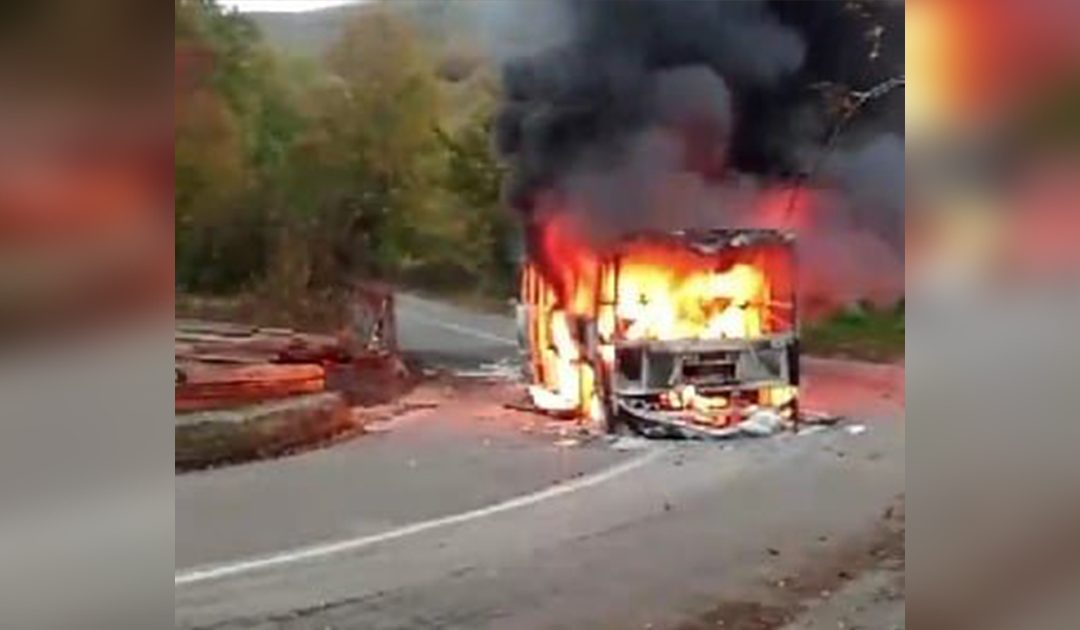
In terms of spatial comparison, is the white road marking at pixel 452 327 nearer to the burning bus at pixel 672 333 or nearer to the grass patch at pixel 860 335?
the burning bus at pixel 672 333

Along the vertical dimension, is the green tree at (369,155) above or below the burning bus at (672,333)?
above

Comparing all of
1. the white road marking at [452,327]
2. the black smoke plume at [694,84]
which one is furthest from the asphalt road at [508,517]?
the black smoke plume at [694,84]

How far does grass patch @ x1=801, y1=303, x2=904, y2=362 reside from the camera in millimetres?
1655

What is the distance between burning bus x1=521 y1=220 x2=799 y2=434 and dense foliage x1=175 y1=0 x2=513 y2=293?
10 centimetres

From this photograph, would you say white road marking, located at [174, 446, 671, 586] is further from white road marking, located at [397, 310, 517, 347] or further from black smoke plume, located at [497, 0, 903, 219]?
black smoke plume, located at [497, 0, 903, 219]

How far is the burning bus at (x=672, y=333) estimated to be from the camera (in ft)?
5.56

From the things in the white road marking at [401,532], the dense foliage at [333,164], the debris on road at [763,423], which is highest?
the dense foliage at [333,164]

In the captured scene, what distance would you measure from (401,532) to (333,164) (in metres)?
0.42

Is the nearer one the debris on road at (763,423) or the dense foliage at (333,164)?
the dense foliage at (333,164)

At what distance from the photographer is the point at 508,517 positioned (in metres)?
1.65

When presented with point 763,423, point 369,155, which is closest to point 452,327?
point 369,155

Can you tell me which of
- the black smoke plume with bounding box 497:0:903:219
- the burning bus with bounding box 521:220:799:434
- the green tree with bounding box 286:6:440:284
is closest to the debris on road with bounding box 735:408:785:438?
the burning bus with bounding box 521:220:799:434

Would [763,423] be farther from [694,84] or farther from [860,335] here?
[694,84]

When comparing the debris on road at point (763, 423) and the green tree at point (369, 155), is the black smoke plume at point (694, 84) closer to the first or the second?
the green tree at point (369, 155)
